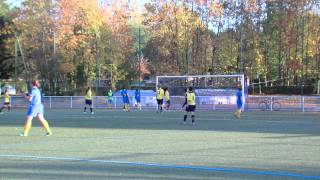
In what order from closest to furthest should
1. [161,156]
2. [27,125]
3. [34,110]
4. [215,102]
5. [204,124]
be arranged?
[161,156] < [27,125] < [34,110] < [204,124] < [215,102]

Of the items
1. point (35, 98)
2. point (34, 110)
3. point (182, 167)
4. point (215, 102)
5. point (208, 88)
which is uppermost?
point (208, 88)

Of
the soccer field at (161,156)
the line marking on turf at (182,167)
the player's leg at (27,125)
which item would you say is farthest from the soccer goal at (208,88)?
the line marking on turf at (182,167)

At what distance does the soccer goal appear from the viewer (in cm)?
3734

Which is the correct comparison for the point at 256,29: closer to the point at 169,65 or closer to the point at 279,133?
the point at 169,65

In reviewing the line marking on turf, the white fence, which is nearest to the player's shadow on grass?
the white fence

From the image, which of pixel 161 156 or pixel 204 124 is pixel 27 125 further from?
pixel 204 124

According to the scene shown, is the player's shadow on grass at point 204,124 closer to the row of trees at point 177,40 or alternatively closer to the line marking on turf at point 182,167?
the line marking on turf at point 182,167

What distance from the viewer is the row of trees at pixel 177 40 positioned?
55.9 m

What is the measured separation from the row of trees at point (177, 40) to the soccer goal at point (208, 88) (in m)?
12.4

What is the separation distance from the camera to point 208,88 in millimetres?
42594

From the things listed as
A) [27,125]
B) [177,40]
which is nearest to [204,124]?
[27,125]

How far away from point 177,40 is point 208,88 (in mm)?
15681

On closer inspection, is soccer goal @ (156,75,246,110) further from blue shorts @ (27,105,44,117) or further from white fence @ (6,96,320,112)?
blue shorts @ (27,105,44,117)

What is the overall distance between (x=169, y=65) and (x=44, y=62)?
13.6m
